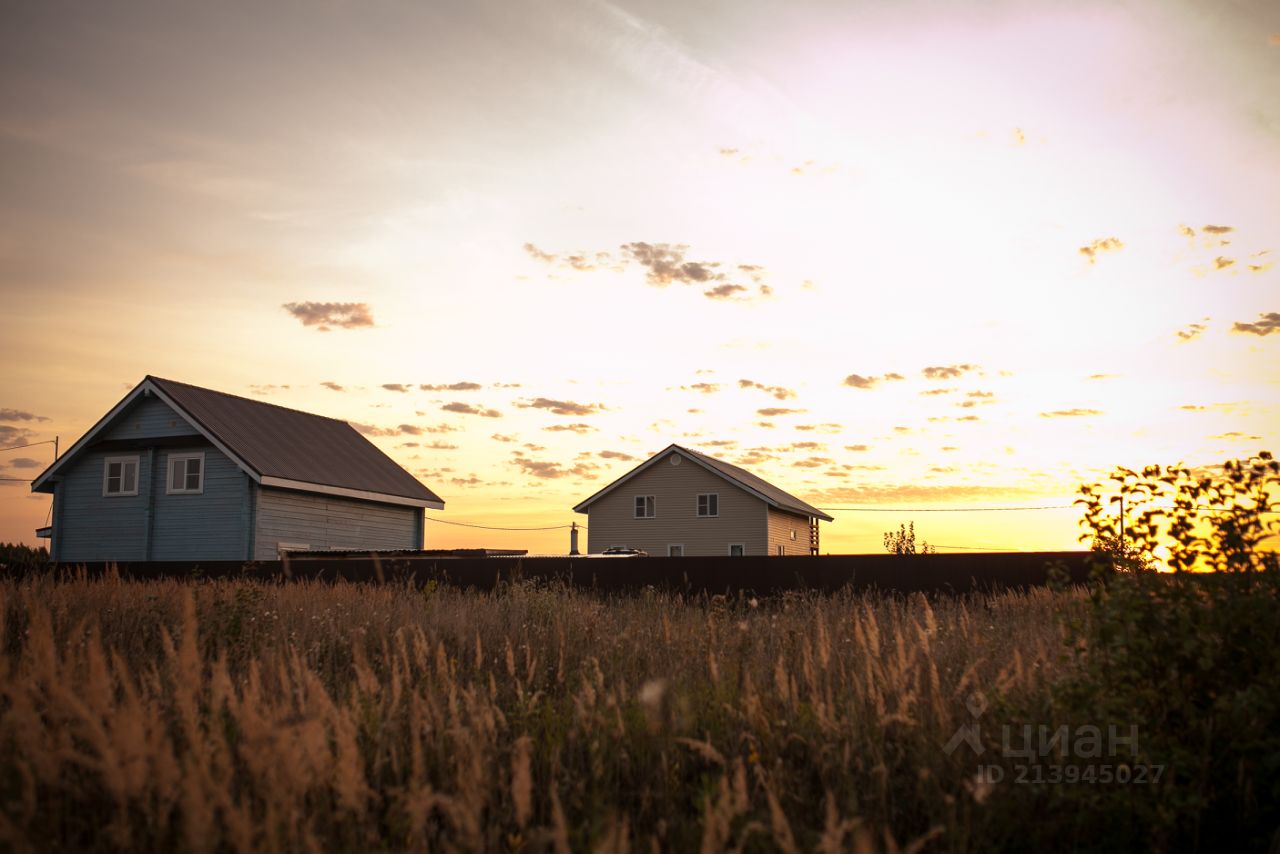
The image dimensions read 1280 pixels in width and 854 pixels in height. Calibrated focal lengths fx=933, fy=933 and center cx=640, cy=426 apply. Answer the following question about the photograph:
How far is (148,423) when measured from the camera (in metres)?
29.0

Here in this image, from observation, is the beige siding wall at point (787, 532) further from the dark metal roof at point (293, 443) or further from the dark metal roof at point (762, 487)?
the dark metal roof at point (293, 443)

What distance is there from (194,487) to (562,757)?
86.4 feet

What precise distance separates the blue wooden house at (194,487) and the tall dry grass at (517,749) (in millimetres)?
20038

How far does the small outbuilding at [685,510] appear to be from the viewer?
39906 millimetres

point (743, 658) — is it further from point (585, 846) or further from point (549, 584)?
point (549, 584)

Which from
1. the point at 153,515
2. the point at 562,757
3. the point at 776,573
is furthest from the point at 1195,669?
the point at 153,515

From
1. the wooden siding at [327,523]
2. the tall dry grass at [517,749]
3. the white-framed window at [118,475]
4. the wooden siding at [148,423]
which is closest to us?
the tall dry grass at [517,749]

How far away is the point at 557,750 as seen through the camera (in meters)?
4.72

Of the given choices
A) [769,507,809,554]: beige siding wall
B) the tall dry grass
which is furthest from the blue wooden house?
the tall dry grass

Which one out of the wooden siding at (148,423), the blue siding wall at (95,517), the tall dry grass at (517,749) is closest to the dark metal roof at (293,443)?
the wooden siding at (148,423)

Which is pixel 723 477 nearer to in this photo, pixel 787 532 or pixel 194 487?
pixel 787 532

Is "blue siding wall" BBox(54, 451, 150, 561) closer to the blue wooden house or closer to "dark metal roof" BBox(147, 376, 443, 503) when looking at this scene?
the blue wooden house

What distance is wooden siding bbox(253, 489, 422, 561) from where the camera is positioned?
90.2 ft

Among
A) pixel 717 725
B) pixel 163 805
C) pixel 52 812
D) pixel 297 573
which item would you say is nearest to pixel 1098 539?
pixel 717 725
